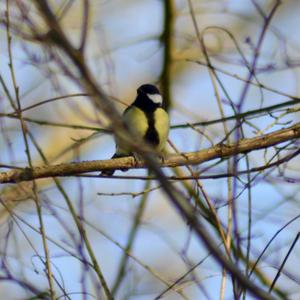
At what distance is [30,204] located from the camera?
4445mm

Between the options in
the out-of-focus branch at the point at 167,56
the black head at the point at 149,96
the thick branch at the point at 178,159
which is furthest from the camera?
the out-of-focus branch at the point at 167,56

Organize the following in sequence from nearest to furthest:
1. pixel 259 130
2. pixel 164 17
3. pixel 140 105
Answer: pixel 259 130 < pixel 140 105 < pixel 164 17

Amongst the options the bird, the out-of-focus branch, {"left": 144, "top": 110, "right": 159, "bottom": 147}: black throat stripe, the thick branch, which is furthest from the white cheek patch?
the thick branch

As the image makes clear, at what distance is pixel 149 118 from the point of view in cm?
355

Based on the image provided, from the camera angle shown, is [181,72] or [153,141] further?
[181,72]

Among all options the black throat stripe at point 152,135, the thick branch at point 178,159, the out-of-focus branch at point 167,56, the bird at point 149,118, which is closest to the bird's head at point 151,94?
the bird at point 149,118

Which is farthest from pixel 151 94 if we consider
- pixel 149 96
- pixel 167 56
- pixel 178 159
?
pixel 178 159

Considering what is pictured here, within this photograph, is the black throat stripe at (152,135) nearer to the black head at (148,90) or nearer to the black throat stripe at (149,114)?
the black throat stripe at (149,114)

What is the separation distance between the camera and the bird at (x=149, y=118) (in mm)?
3459

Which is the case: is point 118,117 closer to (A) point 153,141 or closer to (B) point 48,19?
(B) point 48,19

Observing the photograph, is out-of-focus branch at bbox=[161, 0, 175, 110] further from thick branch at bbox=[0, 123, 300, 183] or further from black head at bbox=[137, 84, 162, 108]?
thick branch at bbox=[0, 123, 300, 183]

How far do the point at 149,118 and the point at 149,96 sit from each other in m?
0.19

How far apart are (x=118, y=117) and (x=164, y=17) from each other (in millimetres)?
3313

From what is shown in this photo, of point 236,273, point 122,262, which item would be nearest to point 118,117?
point 236,273
